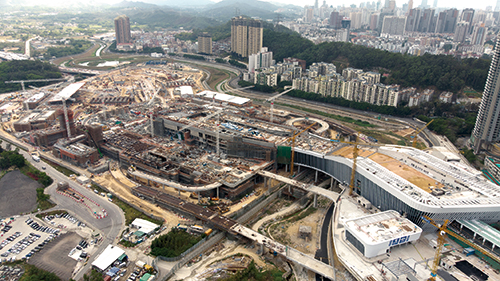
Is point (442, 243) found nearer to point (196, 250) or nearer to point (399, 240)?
point (399, 240)

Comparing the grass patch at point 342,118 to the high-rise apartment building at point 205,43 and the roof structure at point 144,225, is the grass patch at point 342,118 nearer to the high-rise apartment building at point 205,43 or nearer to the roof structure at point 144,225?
the roof structure at point 144,225

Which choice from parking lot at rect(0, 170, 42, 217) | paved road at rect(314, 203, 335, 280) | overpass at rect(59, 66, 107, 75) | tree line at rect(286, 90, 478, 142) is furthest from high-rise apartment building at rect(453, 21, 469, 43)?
parking lot at rect(0, 170, 42, 217)

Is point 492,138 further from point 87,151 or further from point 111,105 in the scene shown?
point 111,105

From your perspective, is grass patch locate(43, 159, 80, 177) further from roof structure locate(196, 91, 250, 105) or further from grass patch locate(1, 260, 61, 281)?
roof structure locate(196, 91, 250, 105)

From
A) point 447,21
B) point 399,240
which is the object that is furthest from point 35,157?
point 447,21

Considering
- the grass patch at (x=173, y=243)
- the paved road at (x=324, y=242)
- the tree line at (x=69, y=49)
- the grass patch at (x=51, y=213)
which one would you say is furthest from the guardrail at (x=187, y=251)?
the tree line at (x=69, y=49)

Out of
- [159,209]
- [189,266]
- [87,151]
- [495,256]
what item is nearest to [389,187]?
[495,256]
